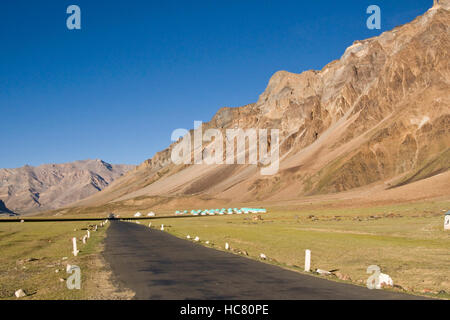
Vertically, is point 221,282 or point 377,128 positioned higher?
point 377,128

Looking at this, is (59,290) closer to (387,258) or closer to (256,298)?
(256,298)

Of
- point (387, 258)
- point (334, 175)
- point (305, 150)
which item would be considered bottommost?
point (387, 258)

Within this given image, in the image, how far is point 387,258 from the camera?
2756 centimetres

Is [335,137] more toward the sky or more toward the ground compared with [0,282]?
more toward the sky

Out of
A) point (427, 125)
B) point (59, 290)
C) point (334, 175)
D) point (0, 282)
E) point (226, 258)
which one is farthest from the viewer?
point (334, 175)

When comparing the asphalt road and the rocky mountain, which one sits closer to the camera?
the asphalt road

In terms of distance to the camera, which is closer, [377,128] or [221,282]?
[221,282]

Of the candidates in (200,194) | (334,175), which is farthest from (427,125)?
(200,194)

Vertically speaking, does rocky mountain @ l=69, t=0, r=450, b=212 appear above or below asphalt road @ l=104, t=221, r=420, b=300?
above

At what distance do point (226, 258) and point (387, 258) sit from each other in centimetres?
1025

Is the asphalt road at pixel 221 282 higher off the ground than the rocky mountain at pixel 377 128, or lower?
lower

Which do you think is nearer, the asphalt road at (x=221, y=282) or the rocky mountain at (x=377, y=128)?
the asphalt road at (x=221, y=282)

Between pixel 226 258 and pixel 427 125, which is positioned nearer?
pixel 226 258
